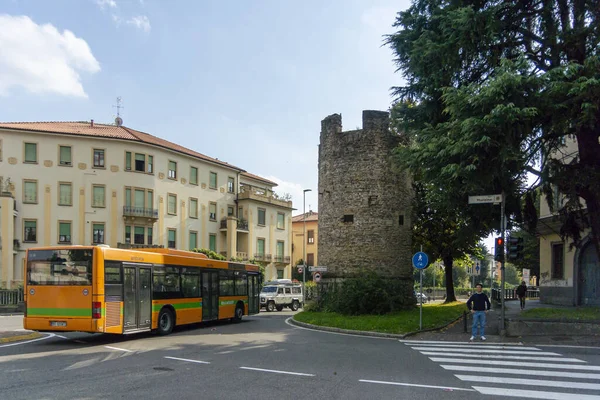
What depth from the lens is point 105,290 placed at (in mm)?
14523

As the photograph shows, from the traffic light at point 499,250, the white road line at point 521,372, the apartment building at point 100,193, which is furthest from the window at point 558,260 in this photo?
the apartment building at point 100,193

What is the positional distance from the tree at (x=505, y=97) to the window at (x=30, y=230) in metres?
34.0

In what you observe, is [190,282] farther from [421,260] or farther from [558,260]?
[558,260]

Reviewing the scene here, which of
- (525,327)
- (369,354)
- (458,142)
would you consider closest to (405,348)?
(369,354)

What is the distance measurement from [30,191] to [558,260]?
38958mm

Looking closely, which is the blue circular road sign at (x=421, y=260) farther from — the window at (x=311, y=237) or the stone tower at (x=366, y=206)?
the window at (x=311, y=237)

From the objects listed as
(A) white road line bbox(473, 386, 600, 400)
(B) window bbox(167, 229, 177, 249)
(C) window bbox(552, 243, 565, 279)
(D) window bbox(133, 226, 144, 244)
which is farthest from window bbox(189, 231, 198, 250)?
(A) white road line bbox(473, 386, 600, 400)

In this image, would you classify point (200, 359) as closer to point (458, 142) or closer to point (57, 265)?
point (57, 265)

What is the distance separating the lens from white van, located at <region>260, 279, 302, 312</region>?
3644 centimetres

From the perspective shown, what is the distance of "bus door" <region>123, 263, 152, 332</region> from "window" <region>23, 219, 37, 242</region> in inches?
1200

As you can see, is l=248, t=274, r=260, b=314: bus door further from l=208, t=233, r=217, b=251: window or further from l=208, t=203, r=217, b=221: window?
l=208, t=203, r=217, b=221: window

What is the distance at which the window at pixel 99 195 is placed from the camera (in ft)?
146

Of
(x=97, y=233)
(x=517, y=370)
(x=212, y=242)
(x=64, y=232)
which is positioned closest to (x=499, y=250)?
(x=517, y=370)

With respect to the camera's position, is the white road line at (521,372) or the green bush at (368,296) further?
the green bush at (368,296)
